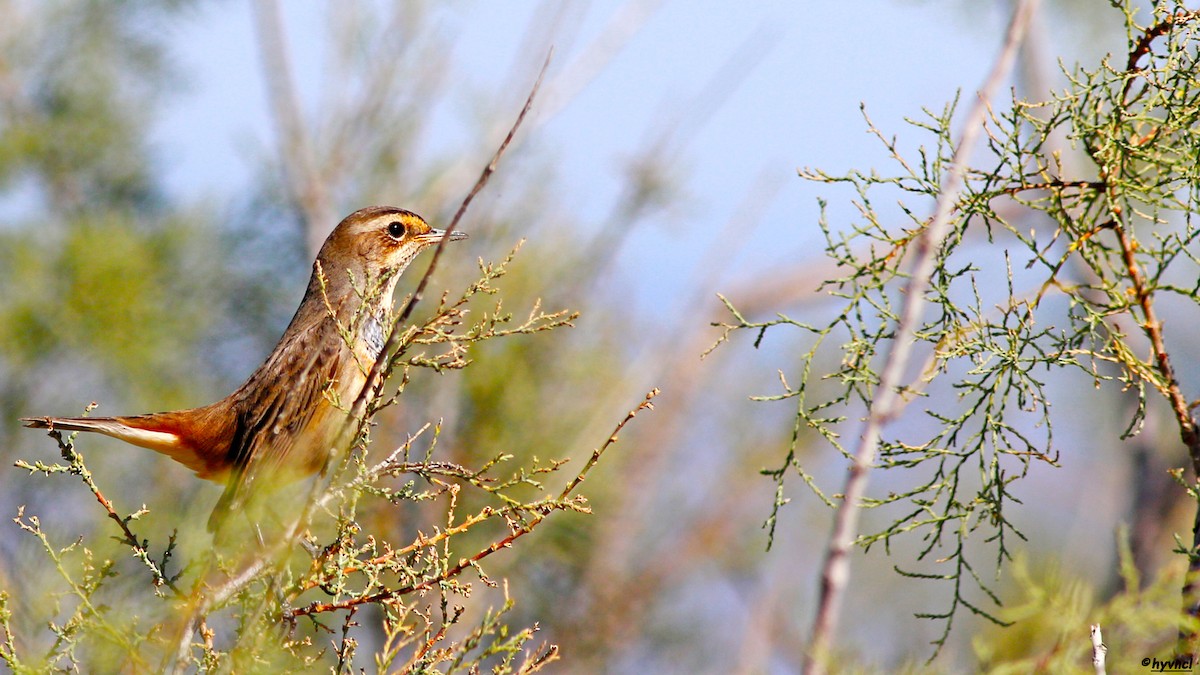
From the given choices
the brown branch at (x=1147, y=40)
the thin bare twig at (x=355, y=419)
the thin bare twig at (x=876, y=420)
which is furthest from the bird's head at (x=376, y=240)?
the thin bare twig at (x=876, y=420)

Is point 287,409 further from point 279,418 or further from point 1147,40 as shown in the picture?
point 1147,40

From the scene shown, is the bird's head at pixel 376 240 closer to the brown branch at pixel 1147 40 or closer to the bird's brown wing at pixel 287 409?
the bird's brown wing at pixel 287 409

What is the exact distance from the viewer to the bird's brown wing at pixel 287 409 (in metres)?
3.86

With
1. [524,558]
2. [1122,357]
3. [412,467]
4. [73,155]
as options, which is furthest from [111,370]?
[1122,357]

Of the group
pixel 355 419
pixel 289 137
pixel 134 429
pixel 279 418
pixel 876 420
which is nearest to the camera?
pixel 876 420

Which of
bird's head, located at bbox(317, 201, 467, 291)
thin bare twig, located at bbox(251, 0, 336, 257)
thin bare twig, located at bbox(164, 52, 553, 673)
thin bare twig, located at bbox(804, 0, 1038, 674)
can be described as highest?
thin bare twig, located at bbox(251, 0, 336, 257)

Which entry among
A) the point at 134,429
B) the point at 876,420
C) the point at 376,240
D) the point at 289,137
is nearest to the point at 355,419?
the point at 876,420

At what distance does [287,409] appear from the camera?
4.00m

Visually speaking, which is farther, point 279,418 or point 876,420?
point 279,418

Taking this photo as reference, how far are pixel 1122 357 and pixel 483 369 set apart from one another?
14.9 ft

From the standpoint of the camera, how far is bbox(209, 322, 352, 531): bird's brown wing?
386 centimetres

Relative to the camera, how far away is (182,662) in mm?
2023

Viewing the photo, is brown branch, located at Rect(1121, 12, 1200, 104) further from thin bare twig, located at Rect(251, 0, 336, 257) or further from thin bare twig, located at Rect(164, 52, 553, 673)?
thin bare twig, located at Rect(251, 0, 336, 257)

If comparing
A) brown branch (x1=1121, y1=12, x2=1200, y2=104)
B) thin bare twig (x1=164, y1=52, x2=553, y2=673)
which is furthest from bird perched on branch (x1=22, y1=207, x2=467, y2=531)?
brown branch (x1=1121, y1=12, x2=1200, y2=104)
